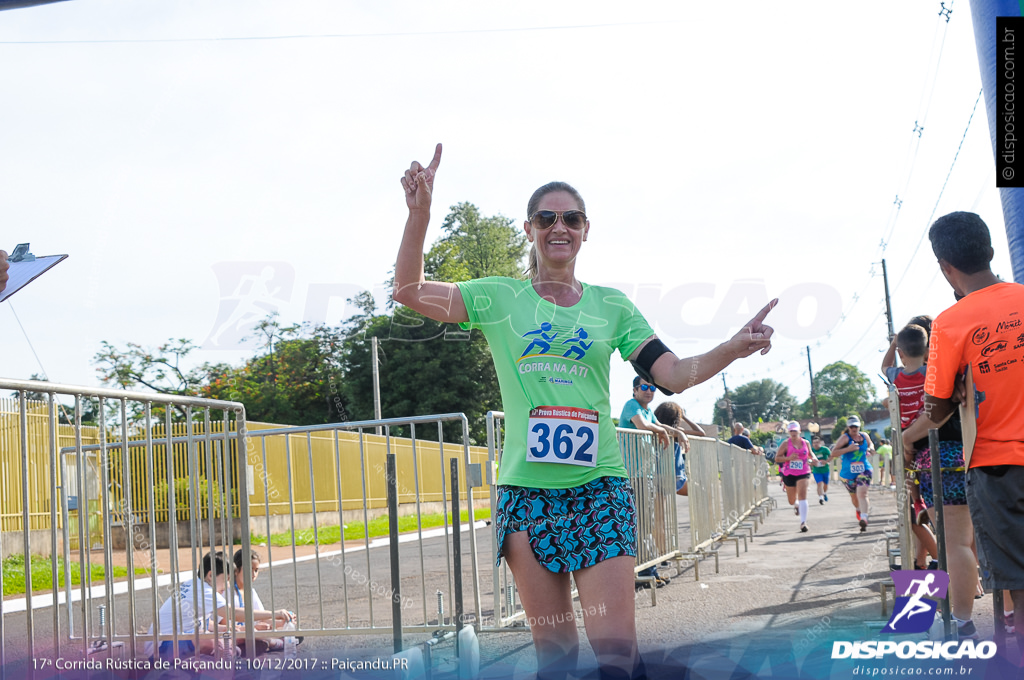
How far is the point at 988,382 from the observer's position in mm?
3582

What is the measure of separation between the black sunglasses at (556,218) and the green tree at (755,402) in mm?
106615

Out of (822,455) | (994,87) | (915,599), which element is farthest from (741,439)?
(915,599)

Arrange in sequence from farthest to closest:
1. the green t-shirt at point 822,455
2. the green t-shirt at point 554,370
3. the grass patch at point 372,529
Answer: the green t-shirt at point 822,455 < the grass patch at point 372,529 < the green t-shirt at point 554,370

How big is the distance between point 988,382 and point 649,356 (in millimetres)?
1603

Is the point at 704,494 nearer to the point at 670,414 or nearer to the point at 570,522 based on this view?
the point at 670,414

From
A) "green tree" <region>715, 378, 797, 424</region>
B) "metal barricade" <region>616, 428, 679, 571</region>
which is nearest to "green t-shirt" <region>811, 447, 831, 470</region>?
"metal barricade" <region>616, 428, 679, 571</region>

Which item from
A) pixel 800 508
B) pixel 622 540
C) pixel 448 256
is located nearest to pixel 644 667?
pixel 622 540

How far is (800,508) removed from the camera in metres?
13.6

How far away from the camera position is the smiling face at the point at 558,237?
293 cm

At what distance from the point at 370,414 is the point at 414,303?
48.0m

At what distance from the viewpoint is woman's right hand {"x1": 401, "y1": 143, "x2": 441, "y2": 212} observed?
107 inches

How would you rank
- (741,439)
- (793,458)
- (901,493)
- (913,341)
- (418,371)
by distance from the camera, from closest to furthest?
(901,493)
(913,341)
(793,458)
(741,439)
(418,371)

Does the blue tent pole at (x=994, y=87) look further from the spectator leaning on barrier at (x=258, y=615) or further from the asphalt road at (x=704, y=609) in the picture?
the spectator leaning on barrier at (x=258, y=615)

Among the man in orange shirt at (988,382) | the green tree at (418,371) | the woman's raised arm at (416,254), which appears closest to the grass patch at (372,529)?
the man in orange shirt at (988,382)
